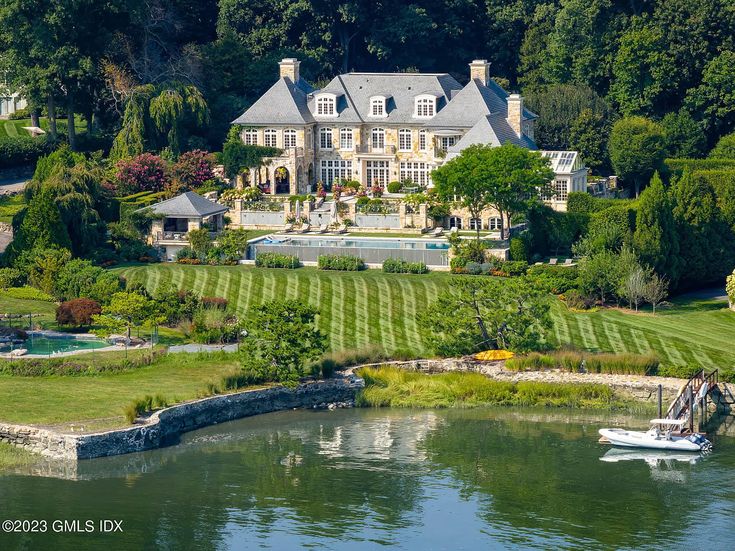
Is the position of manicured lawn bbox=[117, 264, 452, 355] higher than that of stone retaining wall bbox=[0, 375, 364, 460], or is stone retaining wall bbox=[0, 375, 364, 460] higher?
manicured lawn bbox=[117, 264, 452, 355]

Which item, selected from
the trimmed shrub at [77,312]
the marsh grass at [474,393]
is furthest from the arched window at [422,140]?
Answer: the marsh grass at [474,393]

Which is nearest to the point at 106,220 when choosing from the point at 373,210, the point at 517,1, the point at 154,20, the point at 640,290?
the point at 373,210

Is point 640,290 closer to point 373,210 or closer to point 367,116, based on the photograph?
point 373,210

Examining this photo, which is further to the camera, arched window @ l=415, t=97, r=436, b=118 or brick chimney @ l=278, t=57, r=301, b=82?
brick chimney @ l=278, t=57, r=301, b=82

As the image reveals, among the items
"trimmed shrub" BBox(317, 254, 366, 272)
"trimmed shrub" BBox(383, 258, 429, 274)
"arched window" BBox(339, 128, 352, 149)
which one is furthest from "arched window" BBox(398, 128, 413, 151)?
"trimmed shrub" BBox(383, 258, 429, 274)

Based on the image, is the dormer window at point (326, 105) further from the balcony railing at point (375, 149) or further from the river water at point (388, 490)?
the river water at point (388, 490)

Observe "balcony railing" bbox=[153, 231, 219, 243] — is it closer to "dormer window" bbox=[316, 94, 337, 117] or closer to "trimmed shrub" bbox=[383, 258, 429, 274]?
"trimmed shrub" bbox=[383, 258, 429, 274]

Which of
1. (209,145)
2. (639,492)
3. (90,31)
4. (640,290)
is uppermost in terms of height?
(90,31)
